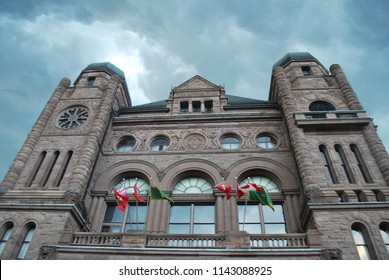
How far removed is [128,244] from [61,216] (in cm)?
359

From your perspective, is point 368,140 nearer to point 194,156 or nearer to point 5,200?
point 194,156

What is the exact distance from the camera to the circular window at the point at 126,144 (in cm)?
2075

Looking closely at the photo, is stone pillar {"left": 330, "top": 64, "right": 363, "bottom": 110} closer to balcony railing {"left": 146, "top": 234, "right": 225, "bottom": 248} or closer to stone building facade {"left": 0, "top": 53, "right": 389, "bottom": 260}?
stone building facade {"left": 0, "top": 53, "right": 389, "bottom": 260}

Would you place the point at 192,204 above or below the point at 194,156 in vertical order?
below

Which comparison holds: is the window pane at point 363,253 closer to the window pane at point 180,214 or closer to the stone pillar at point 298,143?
the stone pillar at point 298,143

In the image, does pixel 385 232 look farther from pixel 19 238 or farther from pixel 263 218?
pixel 19 238

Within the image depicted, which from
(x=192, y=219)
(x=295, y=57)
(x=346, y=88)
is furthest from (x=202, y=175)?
(x=295, y=57)

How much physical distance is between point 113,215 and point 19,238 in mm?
4605

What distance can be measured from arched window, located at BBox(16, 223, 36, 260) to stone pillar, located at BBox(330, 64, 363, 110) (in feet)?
60.3

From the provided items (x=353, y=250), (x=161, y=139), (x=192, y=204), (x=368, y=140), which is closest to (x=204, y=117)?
(x=161, y=139)

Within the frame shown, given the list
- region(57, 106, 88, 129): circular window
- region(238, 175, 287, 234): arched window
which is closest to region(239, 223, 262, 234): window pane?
region(238, 175, 287, 234): arched window

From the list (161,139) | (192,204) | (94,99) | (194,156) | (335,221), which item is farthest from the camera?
(94,99)

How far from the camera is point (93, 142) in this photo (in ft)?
61.5

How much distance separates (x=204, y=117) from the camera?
21.4 metres
